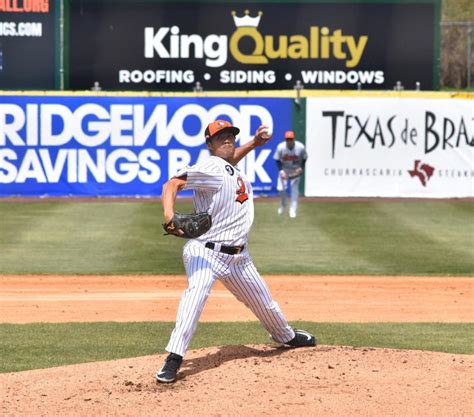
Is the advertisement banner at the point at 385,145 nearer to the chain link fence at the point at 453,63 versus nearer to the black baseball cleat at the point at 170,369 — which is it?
the chain link fence at the point at 453,63

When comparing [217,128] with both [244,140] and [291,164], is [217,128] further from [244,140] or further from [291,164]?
[244,140]

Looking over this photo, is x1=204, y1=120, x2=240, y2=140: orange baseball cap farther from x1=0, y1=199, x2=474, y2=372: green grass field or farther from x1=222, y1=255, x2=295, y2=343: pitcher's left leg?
x1=0, y1=199, x2=474, y2=372: green grass field

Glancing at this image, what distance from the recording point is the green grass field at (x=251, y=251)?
412 inches

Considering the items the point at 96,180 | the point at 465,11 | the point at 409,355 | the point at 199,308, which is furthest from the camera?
the point at 465,11

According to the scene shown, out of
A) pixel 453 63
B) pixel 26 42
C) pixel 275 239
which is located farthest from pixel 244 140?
pixel 453 63

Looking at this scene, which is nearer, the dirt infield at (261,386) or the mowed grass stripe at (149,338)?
the dirt infield at (261,386)

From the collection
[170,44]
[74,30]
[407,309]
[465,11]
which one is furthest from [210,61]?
[465,11]

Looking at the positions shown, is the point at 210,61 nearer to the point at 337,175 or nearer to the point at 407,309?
the point at 337,175

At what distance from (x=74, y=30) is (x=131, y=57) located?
4.92ft

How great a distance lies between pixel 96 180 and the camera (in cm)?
2658

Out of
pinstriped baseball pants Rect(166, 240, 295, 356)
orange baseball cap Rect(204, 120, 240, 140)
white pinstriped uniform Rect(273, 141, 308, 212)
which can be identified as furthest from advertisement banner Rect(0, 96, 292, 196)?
orange baseball cap Rect(204, 120, 240, 140)

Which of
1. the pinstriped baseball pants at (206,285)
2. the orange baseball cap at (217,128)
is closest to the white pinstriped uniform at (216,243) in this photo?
the pinstriped baseball pants at (206,285)

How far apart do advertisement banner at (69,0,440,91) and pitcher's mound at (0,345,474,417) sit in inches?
774

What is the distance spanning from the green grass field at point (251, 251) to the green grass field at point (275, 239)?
17mm
